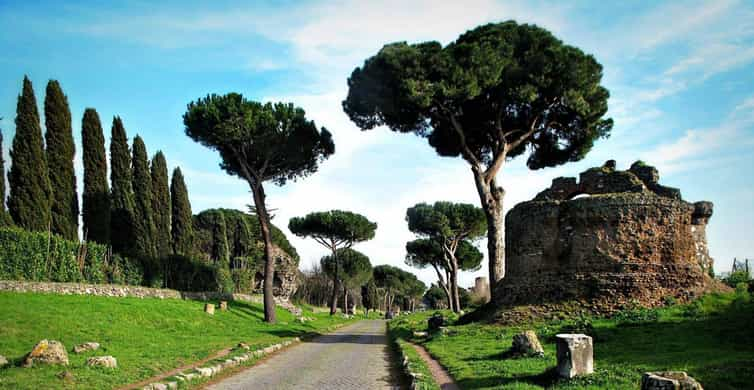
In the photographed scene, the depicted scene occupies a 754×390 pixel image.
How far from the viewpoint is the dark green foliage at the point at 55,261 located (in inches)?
840

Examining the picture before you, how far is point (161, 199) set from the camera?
36438 mm

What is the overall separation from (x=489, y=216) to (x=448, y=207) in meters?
23.0

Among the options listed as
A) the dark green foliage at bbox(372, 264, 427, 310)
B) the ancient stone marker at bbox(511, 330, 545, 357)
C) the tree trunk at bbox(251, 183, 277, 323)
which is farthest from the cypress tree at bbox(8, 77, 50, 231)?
the dark green foliage at bbox(372, 264, 427, 310)

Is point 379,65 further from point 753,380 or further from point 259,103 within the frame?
point 753,380

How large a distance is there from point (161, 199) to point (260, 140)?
394 inches

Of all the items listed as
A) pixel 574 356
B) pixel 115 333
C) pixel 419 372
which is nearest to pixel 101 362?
pixel 419 372

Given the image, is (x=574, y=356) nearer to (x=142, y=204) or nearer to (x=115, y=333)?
(x=115, y=333)

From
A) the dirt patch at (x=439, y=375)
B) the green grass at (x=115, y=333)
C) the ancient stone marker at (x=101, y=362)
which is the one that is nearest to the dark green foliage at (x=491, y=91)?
the green grass at (x=115, y=333)

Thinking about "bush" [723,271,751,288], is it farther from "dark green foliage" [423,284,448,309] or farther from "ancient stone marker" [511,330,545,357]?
"dark green foliage" [423,284,448,309]

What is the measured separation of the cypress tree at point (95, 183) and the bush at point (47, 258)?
2.50 meters

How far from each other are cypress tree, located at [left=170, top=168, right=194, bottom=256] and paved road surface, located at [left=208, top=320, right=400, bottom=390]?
901 inches

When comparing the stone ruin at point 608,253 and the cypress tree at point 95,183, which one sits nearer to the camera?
the stone ruin at point 608,253

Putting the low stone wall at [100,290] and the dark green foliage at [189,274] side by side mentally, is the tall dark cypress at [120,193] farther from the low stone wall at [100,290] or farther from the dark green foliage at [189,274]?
the low stone wall at [100,290]

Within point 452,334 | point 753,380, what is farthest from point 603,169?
point 753,380
